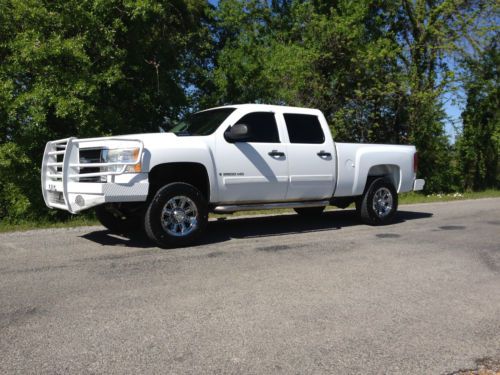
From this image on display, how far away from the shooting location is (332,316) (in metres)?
4.27

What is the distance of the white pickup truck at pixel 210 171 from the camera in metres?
6.59

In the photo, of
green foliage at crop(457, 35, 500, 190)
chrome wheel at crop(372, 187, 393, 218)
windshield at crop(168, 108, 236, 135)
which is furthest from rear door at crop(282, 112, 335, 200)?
green foliage at crop(457, 35, 500, 190)

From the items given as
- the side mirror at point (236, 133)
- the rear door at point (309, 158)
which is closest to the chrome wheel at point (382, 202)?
the rear door at point (309, 158)

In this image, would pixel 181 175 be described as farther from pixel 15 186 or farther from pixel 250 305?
pixel 15 186

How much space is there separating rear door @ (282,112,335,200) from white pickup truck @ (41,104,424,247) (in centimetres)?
2

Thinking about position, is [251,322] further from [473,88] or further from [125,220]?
[473,88]

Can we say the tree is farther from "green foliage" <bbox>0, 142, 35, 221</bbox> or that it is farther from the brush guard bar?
the brush guard bar

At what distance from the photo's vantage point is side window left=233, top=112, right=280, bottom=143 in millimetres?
7840

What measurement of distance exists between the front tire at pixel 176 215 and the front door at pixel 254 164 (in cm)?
51

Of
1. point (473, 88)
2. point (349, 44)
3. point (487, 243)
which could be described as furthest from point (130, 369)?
point (473, 88)

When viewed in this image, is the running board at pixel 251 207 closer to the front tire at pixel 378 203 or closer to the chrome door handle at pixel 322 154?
the chrome door handle at pixel 322 154

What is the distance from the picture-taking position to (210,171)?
23.6 ft

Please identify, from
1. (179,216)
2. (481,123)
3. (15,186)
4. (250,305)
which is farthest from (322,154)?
(481,123)

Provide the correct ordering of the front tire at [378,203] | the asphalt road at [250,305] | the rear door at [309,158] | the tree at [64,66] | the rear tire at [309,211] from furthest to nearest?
the rear tire at [309,211], the tree at [64,66], the front tire at [378,203], the rear door at [309,158], the asphalt road at [250,305]
